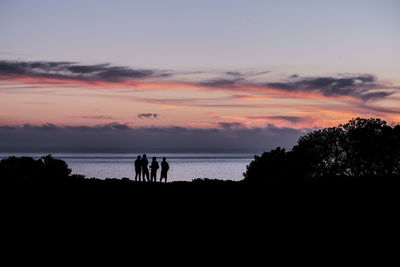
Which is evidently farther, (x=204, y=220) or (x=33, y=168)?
(x=33, y=168)

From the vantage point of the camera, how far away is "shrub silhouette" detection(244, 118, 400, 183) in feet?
191

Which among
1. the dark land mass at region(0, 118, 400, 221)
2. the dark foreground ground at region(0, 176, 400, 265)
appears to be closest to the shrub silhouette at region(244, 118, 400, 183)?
the dark land mass at region(0, 118, 400, 221)

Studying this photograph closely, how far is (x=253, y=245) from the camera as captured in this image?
Answer: 24.8m

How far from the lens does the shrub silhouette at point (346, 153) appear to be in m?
58.1

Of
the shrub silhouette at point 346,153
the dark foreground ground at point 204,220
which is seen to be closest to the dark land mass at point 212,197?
the dark foreground ground at point 204,220

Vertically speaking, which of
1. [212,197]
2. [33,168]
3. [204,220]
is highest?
[33,168]

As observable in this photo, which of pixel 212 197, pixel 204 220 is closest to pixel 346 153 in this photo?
pixel 212 197

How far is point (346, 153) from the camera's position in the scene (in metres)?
59.7

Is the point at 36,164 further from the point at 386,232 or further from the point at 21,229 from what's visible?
the point at 386,232

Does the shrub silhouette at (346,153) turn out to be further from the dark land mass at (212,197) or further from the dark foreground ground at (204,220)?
the dark foreground ground at (204,220)

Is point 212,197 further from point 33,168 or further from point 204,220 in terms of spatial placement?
point 33,168

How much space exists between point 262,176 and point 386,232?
1445 inches

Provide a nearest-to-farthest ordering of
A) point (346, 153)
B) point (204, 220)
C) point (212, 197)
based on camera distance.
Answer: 1. point (204, 220)
2. point (212, 197)
3. point (346, 153)

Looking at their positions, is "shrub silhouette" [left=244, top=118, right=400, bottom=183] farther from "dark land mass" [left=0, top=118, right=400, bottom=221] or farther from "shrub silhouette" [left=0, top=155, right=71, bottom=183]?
"shrub silhouette" [left=0, top=155, right=71, bottom=183]
